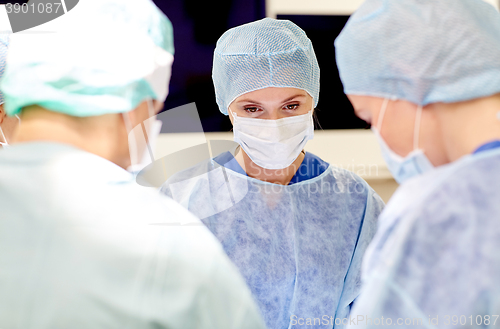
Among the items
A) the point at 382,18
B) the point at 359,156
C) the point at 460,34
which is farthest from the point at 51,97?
the point at 359,156

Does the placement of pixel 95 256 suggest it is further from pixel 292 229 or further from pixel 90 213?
pixel 292 229

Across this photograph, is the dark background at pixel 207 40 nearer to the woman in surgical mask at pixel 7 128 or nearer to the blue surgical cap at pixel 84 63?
the woman in surgical mask at pixel 7 128

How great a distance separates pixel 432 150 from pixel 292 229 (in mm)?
Answer: 698

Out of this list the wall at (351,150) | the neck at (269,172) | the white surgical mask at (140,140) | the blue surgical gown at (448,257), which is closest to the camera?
the blue surgical gown at (448,257)

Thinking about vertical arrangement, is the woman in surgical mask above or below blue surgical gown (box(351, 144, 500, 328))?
below

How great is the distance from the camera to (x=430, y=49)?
2.48 ft

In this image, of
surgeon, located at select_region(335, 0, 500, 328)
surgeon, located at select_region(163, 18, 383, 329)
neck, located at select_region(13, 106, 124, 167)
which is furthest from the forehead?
neck, located at select_region(13, 106, 124, 167)

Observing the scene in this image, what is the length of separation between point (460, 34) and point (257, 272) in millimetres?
932

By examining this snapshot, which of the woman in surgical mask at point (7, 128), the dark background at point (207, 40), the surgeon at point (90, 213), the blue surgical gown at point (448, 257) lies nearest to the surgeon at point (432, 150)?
the blue surgical gown at point (448, 257)

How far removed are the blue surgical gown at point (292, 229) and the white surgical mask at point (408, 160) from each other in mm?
580

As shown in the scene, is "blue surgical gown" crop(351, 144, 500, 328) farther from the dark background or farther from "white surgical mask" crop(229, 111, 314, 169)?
the dark background

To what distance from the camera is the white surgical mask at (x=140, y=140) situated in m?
0.82

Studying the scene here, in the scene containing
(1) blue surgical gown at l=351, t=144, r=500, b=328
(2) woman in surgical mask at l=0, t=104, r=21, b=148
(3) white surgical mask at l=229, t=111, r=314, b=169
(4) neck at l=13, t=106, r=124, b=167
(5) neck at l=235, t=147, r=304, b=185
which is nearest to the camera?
(1) blue surgical gown at l=351, t=144, r=500, b=328

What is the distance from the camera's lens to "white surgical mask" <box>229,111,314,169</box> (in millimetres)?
1401
